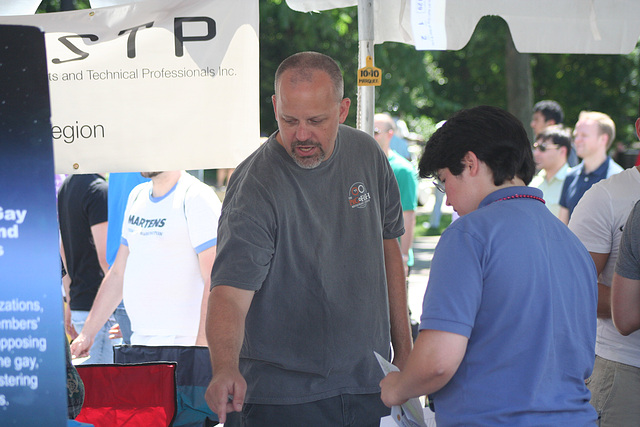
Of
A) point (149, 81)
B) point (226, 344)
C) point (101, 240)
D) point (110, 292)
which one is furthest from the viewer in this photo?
point (101, 240)

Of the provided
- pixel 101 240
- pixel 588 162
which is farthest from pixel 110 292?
pixel 588 162

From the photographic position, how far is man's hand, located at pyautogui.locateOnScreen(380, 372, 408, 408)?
179 cm

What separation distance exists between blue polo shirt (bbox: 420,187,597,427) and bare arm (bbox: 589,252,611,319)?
40.8 inches

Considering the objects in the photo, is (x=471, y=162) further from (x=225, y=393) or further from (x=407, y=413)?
(x=225, y=393)

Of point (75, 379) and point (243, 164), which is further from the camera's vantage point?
point (243, 164)

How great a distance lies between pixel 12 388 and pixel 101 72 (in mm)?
2046

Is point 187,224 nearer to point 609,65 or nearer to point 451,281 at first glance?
point 451,281

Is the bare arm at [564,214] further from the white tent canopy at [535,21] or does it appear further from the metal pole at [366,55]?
the metal pole at [366,55]

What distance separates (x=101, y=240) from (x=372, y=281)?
8.43ft

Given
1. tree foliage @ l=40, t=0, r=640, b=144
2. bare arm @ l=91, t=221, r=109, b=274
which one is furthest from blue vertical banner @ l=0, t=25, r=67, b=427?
tree foliage @ l=40, t=0, r=640, b=144

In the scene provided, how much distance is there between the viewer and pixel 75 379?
1746 mm

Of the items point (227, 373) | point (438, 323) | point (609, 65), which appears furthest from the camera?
A: point (609, 65)

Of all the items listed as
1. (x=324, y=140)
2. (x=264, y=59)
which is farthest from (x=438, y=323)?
(x=264, y=59)

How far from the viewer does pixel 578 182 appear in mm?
5355
